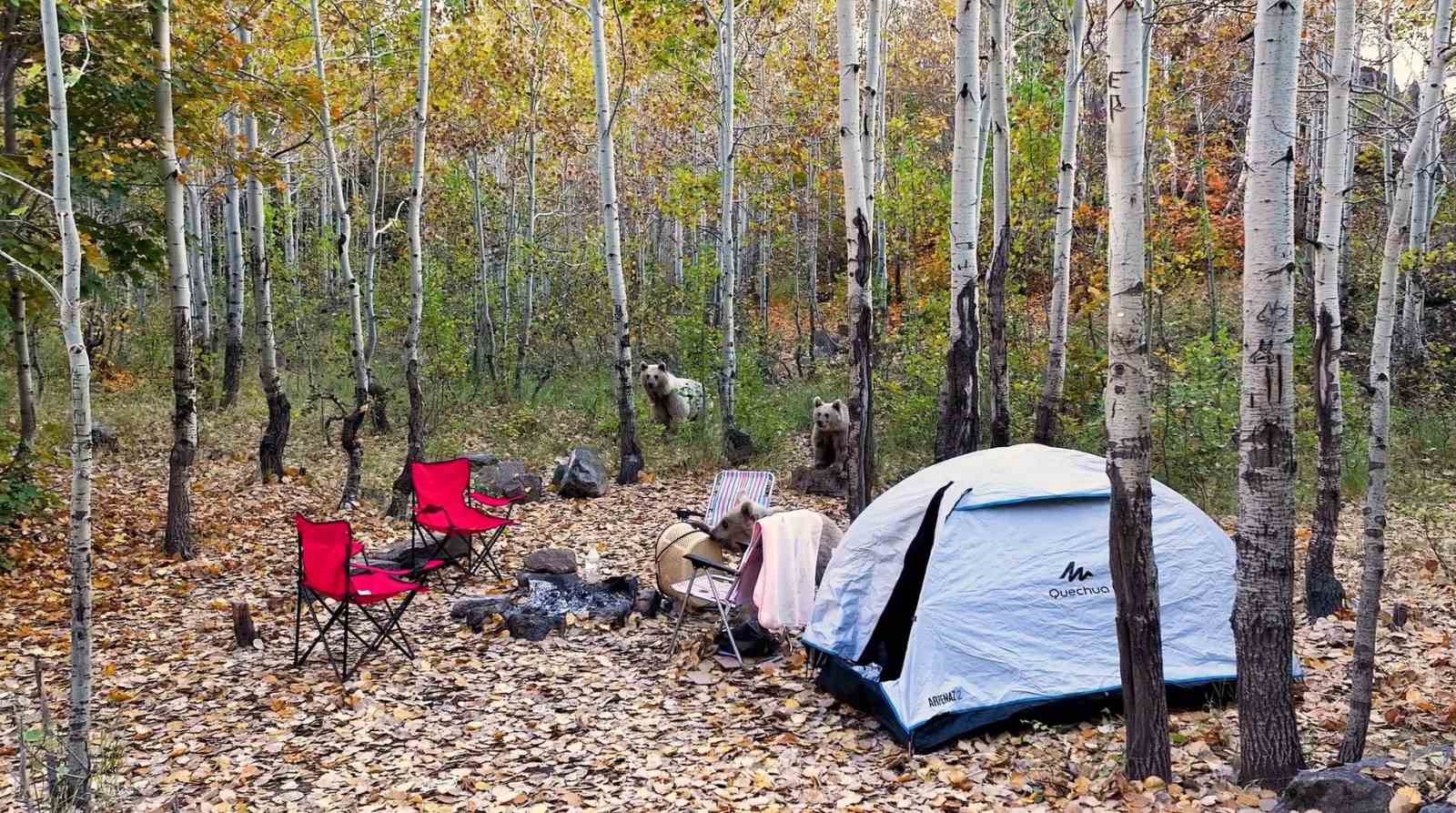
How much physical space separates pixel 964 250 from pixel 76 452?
6.15 meters

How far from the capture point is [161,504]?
28.7 feet

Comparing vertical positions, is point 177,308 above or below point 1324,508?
above

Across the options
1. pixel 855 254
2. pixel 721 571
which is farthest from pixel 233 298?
pixel 721 571

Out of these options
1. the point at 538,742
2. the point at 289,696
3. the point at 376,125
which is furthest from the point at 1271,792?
the point at 376,125

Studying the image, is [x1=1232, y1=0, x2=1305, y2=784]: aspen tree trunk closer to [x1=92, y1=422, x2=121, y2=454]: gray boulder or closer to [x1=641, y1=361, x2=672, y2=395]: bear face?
[x1=641, y1=361, x2=672, y2=395]: bear face

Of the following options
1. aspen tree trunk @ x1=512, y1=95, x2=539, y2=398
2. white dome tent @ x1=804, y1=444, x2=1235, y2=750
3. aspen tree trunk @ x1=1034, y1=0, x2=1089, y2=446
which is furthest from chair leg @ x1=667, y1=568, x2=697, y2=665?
aspen tree trunk @ x1=512, y1=95, x2=539, y2=398

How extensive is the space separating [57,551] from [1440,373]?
15.2 metres

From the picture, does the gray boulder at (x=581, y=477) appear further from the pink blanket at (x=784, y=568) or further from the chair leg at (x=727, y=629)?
the pink blanket at (x=784, y=568)

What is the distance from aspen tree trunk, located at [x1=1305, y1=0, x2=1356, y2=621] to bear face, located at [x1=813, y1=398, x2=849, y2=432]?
4.53 meters

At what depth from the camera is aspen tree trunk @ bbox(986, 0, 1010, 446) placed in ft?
28.0

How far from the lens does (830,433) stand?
32.1 ft

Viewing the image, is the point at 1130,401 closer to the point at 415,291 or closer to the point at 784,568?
the point at 784,568

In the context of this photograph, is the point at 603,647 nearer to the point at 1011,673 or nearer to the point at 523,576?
the point at 523,576

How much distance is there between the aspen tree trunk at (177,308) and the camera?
6.99 m
